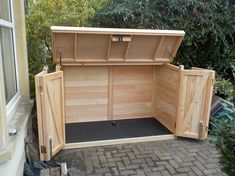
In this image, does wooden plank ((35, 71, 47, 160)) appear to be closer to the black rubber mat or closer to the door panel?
the black rubber mat

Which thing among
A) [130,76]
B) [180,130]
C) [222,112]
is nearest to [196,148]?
[180,130]

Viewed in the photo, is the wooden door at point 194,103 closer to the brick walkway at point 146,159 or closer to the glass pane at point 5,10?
the brick walkway at point 146,159

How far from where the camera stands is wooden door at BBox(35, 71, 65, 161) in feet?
8.89

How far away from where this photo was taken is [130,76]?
4270mm

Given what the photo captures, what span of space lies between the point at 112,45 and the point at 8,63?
147cm

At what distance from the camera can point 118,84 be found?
A: 4230 mm

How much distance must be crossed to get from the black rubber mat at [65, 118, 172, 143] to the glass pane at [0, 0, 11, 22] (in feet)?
6.15

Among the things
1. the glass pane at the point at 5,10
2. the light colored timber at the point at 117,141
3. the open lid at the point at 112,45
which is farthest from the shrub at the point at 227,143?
the glass pane at the point at 5,10

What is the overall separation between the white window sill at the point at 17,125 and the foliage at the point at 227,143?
5.47 ft

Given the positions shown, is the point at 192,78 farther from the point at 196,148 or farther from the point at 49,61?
the point at 49,61

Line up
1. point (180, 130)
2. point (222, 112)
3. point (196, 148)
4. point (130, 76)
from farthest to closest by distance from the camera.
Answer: point (130, 76) → point (222, 112) → point (180, 130) → point (196, 148)

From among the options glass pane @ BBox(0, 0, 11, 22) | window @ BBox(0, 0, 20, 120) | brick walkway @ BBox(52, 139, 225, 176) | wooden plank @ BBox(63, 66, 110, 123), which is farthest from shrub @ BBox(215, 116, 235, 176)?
wooden plank @ BBox(63, 66, 110, 123)

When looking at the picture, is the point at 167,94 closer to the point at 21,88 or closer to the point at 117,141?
the point at 117,141

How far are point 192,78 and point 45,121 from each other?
2133mm
